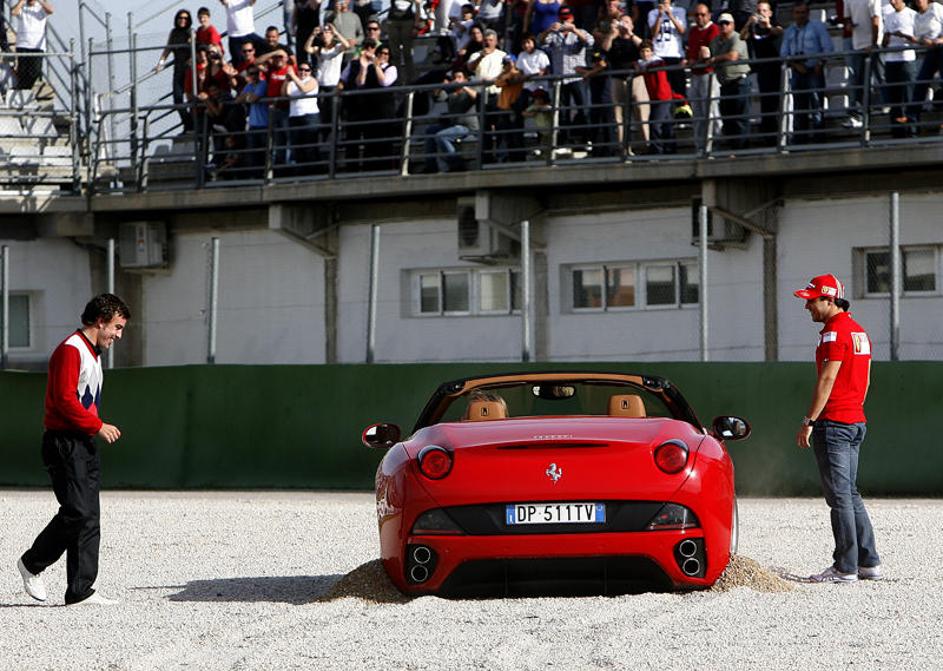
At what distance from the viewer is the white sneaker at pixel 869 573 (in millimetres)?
10883

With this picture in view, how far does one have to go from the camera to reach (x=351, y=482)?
21.2m

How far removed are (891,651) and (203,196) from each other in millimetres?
19198

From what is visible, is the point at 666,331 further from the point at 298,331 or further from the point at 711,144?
the point at 298,331

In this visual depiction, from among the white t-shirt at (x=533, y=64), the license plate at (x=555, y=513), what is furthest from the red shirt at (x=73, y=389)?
the white t-shirt at (x=533, y=64)

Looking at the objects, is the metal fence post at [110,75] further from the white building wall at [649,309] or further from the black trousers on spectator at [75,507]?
the black trousers on spectator at [75,507]

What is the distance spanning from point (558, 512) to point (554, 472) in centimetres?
19

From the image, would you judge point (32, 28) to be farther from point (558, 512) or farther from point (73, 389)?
point (558, 512)

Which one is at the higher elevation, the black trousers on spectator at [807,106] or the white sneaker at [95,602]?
the black trousers on spectator at [807,106]

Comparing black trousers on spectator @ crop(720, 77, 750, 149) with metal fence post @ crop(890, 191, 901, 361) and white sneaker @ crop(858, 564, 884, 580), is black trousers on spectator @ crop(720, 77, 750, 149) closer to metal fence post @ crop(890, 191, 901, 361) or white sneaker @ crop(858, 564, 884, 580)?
metal fence post @ crop(890, 191, 901, 361)

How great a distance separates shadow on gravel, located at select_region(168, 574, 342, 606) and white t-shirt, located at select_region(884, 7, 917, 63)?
10.7 m

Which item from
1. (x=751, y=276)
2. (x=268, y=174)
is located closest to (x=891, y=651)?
(x=751, y=276)

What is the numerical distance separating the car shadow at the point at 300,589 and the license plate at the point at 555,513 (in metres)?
1.01

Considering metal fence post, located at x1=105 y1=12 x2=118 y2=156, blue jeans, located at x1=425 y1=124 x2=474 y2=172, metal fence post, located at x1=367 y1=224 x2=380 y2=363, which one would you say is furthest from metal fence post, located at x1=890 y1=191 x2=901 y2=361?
metal fence post, located at x1=105 y1=12 x2=118 y2=156

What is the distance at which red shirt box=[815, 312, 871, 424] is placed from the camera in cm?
1059
